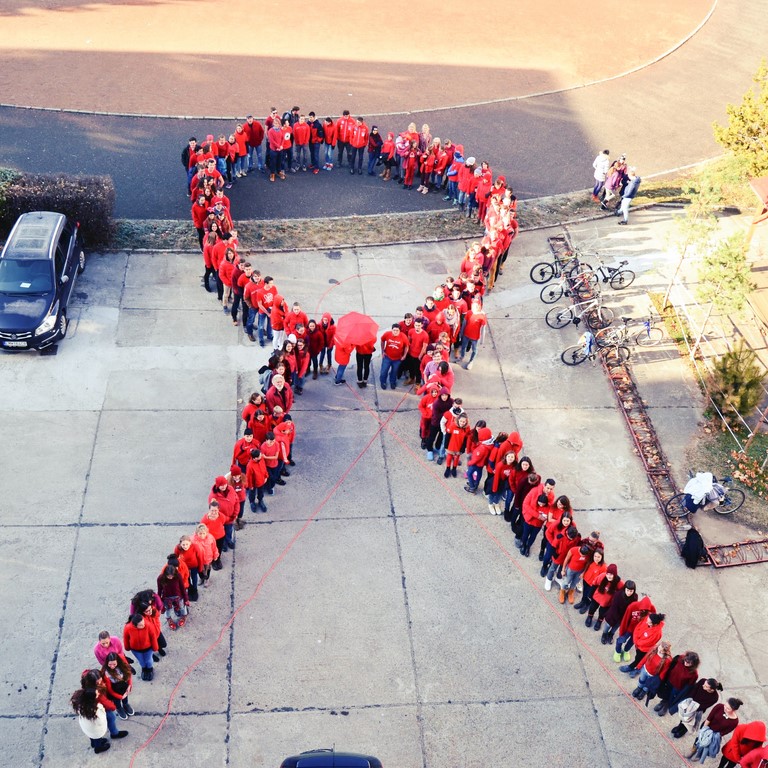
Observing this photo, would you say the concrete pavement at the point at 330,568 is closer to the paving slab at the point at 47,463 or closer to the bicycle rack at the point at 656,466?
the paving slab at the point at 47,463

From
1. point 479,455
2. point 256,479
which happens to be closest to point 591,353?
point 479,455

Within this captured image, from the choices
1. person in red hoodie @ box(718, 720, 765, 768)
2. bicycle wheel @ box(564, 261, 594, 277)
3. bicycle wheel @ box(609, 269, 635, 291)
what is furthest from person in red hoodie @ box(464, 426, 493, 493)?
bicycle wheel @ box(609, 269, 635, 291)

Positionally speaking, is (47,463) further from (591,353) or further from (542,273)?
(542,273)

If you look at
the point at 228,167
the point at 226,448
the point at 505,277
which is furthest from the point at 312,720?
the point at 228,167

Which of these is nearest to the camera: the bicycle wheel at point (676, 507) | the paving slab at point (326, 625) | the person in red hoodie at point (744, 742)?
the person in red hoodie at point (744, 742)

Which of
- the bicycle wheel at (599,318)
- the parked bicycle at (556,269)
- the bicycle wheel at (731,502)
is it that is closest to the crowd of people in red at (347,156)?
the parked bicycle at (556,269)
